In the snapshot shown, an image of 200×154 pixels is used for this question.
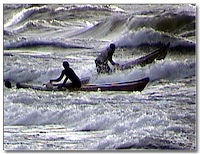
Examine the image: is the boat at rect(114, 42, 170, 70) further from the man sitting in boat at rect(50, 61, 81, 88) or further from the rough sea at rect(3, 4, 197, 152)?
the man sitting in boat at rect(50, 61, 81, 88)

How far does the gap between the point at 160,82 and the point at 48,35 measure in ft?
1.60

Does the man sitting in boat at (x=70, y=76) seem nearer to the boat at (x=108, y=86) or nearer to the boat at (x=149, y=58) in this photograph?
the boat at (x=108, y=86)

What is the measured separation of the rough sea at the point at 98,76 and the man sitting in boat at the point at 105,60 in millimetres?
17

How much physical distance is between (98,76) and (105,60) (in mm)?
70

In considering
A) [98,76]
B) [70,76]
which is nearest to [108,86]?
[98,76]

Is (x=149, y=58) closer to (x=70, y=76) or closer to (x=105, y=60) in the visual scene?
(x=105, y=60)

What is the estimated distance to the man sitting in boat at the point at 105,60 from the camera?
2.09 m

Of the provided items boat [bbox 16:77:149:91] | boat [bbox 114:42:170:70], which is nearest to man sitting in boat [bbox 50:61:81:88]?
boat [bbox 16:77:149:91]

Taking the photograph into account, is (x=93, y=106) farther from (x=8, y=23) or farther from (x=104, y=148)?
(x=8, y=23)

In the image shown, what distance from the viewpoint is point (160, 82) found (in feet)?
6.82

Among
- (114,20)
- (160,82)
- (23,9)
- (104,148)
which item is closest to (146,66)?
(160,82)

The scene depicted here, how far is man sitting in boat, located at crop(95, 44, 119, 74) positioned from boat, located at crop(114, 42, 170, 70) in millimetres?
40

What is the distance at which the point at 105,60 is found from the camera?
6.88ft

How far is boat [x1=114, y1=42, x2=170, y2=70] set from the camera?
6.81 ft
